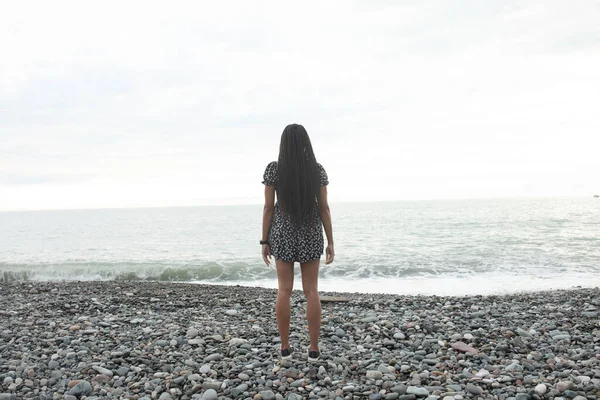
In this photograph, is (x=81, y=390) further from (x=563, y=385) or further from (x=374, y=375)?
(x=563, y=385)

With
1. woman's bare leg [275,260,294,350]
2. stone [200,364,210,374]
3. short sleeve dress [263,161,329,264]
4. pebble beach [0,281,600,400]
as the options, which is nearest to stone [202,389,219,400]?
pebble beach [0,281,600,400]

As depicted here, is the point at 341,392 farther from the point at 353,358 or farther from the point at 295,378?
the point at 353,358

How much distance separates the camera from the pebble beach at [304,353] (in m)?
4.15

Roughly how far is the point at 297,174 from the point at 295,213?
43 centimetres

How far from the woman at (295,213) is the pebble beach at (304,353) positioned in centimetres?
81

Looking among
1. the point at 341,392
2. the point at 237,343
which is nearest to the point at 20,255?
the point at 237,343

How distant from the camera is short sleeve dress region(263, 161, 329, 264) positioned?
4648 mm

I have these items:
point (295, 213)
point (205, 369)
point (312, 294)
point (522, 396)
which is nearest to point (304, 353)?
point (312, 294)

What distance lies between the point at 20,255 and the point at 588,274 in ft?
101

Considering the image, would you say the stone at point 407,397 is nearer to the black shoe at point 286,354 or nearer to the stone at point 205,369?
the black shoe at point 286,354

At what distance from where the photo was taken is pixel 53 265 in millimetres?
20047

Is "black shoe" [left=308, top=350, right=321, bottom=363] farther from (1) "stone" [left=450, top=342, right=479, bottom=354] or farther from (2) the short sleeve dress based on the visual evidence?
(1) "stone" [left=450, top=342, right=479, bottom=354]

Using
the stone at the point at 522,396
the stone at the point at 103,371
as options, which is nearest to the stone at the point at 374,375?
the stone at the point at 522,396

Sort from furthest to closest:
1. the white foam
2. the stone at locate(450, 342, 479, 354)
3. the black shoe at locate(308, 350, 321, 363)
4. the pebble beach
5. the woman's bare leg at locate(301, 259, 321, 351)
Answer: the white foam → the stone at locate(450, 342, 479, 354) → the black shoe at locate(308, 350, 321, 363) → the woman's bare leg at locate(301, 259, 321, 351) → the pebble beach
